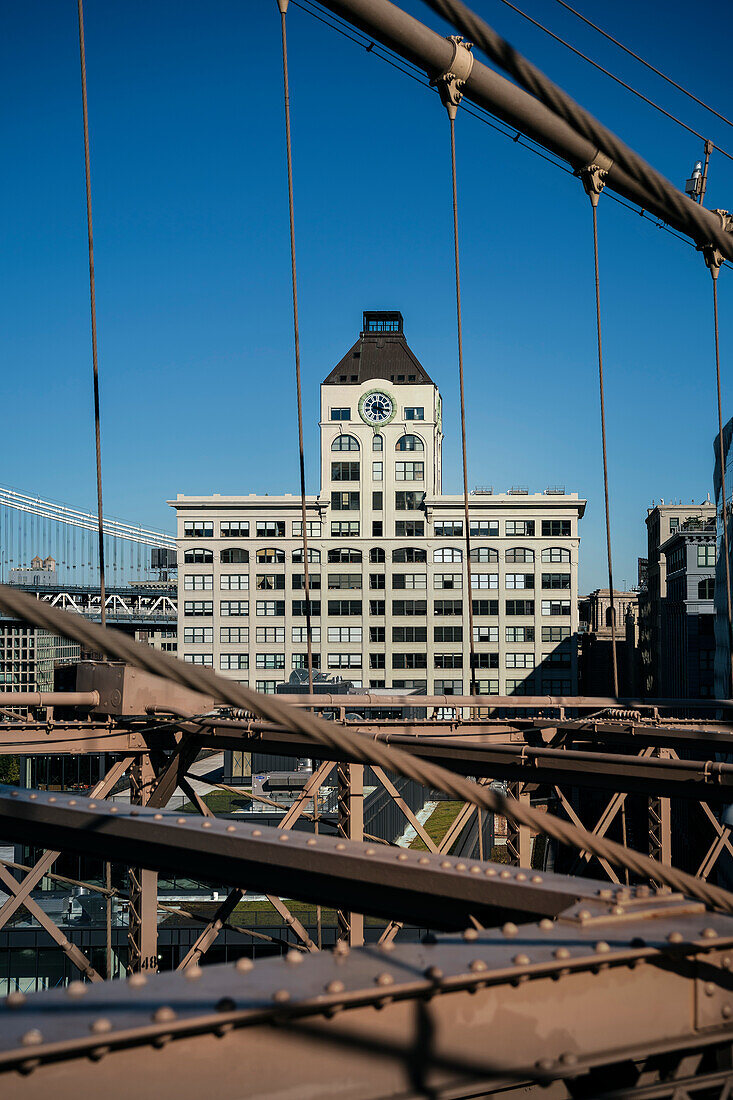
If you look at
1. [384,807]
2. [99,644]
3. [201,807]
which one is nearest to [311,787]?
[201,807]

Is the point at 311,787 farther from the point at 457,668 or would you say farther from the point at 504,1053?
the point at 457,668

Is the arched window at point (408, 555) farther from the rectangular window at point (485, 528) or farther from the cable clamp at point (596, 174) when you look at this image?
the cable clamp at point (596, 174)

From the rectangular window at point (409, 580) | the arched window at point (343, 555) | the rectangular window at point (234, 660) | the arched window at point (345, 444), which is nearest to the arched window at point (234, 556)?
the arched window at point (343, 555)

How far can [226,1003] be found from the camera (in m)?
2.18

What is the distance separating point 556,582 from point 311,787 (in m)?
65.5

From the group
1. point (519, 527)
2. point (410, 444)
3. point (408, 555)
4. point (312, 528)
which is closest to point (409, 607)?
point (408, 555)

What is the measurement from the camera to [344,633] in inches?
2950

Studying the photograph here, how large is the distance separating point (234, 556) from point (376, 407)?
58.6 feet

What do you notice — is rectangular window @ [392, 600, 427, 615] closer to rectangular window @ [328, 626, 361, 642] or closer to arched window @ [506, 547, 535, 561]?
rectangular window @ [328, 626, 361, 642]

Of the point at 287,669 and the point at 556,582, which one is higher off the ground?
the point at 556,582

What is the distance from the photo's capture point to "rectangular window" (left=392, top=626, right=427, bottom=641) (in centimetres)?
7469

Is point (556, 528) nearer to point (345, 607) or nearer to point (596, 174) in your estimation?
point (345, 607)

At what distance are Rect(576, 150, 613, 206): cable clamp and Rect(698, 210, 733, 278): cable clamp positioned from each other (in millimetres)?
2015

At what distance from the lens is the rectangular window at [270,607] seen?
75.6m
